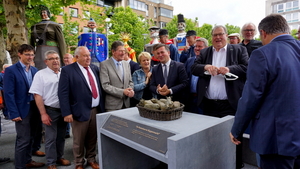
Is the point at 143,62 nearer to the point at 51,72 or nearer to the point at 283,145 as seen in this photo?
the point at 51,72

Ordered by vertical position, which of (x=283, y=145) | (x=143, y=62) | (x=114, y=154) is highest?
(x=143, y=62)

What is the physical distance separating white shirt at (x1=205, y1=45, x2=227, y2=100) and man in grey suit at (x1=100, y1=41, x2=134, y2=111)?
1375 millimetres

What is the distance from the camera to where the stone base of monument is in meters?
2.00

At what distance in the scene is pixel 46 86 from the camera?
3594 mm

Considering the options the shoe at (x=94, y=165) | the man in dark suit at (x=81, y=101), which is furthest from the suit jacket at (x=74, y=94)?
the shoe at (x=94, y=165)

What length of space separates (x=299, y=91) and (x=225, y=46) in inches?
63.1

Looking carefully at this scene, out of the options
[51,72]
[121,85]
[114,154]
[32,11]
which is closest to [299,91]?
[114,154]

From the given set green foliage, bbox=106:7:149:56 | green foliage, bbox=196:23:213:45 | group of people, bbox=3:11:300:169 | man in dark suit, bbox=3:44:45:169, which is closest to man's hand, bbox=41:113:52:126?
group of people, bbox=3:11:300:169

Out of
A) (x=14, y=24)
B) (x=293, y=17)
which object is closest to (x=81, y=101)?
(x=14, y=24)

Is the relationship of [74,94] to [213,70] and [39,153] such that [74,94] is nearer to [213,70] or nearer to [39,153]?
[39,153]

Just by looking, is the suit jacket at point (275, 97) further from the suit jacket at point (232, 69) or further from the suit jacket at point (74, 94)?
the suit jacket at point (74, 94)

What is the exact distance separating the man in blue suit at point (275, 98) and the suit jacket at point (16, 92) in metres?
3.28

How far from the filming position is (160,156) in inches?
82.6

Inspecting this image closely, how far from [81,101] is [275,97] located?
108 inches
